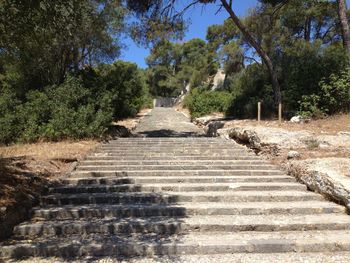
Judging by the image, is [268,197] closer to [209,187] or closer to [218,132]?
[209,187]

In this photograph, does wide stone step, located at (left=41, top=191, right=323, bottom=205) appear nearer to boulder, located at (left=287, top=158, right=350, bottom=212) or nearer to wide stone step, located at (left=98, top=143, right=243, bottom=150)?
boulder, located at (left=287, top=158, right=350, bottom=212)

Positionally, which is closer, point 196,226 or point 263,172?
point 196,226

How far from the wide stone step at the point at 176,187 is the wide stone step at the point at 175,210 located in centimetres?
71

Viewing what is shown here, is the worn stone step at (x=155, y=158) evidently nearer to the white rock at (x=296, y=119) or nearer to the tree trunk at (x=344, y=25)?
the white rock at (x=296, y=119)

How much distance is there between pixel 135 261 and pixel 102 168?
3.89m

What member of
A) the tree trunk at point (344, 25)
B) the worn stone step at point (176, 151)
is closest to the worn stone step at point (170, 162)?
the worn stone step at point (176, 151)

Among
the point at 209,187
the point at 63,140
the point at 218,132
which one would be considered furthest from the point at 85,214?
the point at 218,132

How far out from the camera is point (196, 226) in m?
4.80

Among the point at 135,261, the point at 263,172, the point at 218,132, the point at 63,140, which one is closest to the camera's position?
the point at 135,261

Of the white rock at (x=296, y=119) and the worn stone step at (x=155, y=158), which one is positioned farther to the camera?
the white rock at (x=296, y=119)

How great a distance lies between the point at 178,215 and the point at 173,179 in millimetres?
1593

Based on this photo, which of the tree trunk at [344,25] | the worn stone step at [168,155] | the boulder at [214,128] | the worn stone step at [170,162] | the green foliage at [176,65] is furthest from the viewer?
the green foliage at [176,65]

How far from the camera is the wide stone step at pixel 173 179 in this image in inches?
262

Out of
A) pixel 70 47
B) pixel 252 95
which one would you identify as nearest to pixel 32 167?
pixel 70 47
